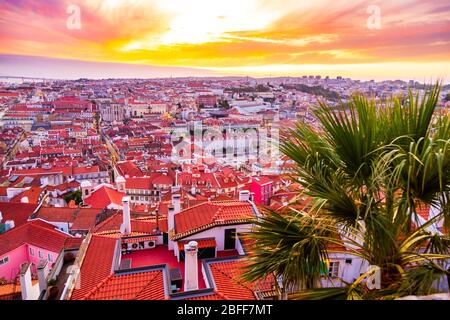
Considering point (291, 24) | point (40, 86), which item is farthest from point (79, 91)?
point (291, 24)

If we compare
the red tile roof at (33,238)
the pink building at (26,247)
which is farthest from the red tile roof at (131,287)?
the red tile roof at (33,238)

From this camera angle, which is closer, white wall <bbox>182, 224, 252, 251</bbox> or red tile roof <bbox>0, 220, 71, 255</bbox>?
white wall <bbox>182, 224, 252, 251</bbox>

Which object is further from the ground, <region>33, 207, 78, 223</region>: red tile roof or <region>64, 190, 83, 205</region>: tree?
<region>33, 207, 78, 223</region>: red tile roof

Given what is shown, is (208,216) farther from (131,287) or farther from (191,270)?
(131,287)

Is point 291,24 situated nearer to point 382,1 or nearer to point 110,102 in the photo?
point 382,1

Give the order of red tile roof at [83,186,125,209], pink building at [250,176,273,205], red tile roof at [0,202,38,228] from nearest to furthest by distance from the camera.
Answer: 1. red tile roof at [0,202,38,228]
2. pink building at [250,176,273,205]
3. red tile roof at [83,186,125,209]

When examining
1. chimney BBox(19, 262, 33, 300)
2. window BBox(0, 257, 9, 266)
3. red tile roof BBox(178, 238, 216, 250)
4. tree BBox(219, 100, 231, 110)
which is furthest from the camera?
tree BBox(219, 100, 231, 110)

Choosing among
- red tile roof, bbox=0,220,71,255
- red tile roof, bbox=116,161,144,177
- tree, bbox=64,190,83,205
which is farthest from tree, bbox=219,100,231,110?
red tile roof, bbox=0,220,71,255

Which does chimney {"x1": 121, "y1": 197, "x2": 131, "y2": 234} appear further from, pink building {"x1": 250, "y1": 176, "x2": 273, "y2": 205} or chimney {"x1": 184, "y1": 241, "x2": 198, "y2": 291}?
pink building {"x1": 250, "y1": 176, "x2": 273, "y2": 205}
